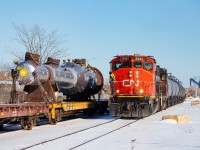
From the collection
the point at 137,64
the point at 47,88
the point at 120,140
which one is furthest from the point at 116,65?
the point at 120,140

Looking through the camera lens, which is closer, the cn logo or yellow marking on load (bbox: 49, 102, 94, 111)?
yellow marking on load (bbox: 49, 102, 94, 111)

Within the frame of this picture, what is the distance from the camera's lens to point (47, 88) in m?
17.7

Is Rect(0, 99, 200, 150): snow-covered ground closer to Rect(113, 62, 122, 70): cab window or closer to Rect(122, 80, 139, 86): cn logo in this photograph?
Rect(122, 80, 139, 86): cn logo

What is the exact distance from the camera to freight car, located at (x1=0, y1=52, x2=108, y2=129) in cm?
Answer: 1501

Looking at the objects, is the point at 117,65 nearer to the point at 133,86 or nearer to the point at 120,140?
the point at 133,86

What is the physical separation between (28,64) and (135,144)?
748 centimetres

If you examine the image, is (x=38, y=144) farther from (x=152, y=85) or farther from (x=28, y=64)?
(x=152, y=85)

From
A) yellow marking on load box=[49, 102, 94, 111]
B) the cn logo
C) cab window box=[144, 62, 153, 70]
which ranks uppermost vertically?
cab window box=[144, 62, 153, 70]

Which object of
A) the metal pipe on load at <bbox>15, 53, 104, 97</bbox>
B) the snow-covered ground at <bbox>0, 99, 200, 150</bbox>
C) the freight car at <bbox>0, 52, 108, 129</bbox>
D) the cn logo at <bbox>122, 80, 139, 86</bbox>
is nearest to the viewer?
the snow-covered ground at <bbox>0, 99, 200, 150</bbox>

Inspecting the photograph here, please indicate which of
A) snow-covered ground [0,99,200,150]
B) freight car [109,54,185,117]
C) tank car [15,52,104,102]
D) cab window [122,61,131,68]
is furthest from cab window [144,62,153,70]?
snow-covered ground [0,99,200,150]

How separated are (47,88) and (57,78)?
93 centimetres

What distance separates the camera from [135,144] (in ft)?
36.8

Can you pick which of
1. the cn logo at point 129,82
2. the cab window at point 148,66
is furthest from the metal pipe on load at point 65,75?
the cab window at point 148,66

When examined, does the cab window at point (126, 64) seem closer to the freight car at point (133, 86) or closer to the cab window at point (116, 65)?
the freight car at point (133, 86)
